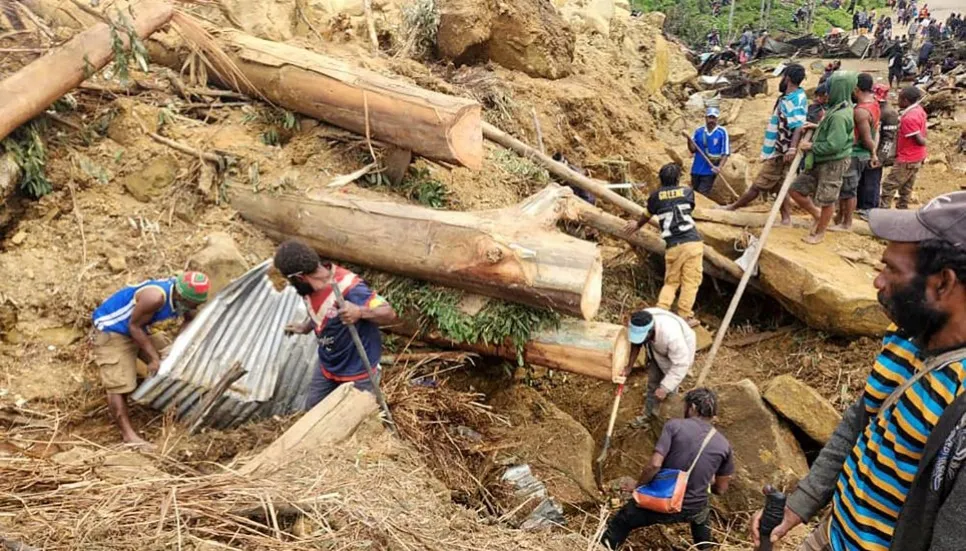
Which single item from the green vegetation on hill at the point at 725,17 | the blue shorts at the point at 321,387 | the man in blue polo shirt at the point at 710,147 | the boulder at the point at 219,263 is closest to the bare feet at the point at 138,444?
the blue shorts at the point at 321,387

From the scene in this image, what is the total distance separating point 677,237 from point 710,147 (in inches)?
121

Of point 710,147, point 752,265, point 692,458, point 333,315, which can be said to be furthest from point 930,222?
point 710,147

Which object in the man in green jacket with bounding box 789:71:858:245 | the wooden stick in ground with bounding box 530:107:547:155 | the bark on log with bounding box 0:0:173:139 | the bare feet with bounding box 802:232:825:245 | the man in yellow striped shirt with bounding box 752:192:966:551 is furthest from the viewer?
the wooden stick in ground with bounding box 530:107:547:155

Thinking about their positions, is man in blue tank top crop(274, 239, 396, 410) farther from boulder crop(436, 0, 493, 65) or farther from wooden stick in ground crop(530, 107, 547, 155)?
boulder crop(436, 0, 493, 65)

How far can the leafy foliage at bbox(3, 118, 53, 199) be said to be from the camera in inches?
195

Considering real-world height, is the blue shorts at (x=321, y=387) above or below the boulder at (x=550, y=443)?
above

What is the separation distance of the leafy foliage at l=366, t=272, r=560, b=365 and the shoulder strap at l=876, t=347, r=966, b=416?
9.45ft

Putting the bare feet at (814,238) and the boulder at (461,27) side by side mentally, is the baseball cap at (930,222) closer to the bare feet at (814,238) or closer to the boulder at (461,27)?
the bare feet at (814,238)

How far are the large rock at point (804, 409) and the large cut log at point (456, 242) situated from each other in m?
1.83

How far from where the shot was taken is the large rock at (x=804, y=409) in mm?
5473

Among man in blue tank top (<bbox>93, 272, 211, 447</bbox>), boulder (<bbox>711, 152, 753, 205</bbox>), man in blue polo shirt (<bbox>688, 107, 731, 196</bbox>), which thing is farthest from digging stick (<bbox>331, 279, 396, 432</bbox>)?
boulder (<bbox>711, 152, 753, 205</bbox>)

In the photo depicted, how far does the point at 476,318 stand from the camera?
194 inches

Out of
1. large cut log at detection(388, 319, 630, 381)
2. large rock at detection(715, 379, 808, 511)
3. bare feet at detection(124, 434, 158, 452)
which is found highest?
large cut log at detection(388, 319, 630, 381)

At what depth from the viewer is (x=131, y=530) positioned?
255 centimetres
